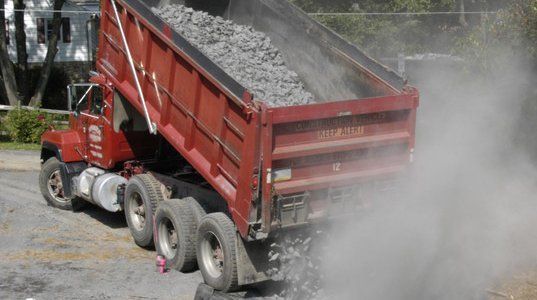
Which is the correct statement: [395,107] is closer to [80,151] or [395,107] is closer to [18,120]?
[80,151]

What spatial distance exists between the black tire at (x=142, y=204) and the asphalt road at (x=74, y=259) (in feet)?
0.84

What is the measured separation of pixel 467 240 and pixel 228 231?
310cm

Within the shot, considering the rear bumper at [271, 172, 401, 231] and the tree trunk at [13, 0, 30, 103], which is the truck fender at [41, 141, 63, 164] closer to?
the rear bumper at [271, 172, 401, 231]

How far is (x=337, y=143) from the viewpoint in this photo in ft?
26.8

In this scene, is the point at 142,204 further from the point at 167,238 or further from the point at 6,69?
the point at 6,69

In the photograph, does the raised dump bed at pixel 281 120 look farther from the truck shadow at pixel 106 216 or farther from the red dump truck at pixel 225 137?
the truck shadow at pixel 106 216

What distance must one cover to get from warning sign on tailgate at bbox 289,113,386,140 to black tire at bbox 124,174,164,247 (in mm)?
2867

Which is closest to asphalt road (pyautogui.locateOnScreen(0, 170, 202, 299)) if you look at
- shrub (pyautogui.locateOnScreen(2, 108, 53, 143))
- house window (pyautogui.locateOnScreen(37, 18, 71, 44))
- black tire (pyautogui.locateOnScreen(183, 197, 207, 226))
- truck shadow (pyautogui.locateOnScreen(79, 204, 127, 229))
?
truck shadow (pyautogui.locateOnScreen(79, 204, 127, 229))

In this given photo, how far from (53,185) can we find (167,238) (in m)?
3.64

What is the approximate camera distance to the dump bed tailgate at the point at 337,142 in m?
7.81

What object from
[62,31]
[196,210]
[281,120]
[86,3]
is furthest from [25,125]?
[62,31]

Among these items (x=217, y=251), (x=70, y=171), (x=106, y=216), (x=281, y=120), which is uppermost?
(x=281, y=120)

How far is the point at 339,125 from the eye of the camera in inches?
322

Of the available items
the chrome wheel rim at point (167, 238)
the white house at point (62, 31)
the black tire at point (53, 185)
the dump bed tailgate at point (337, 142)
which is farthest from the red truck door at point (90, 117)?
the white house at point (62, 31)
